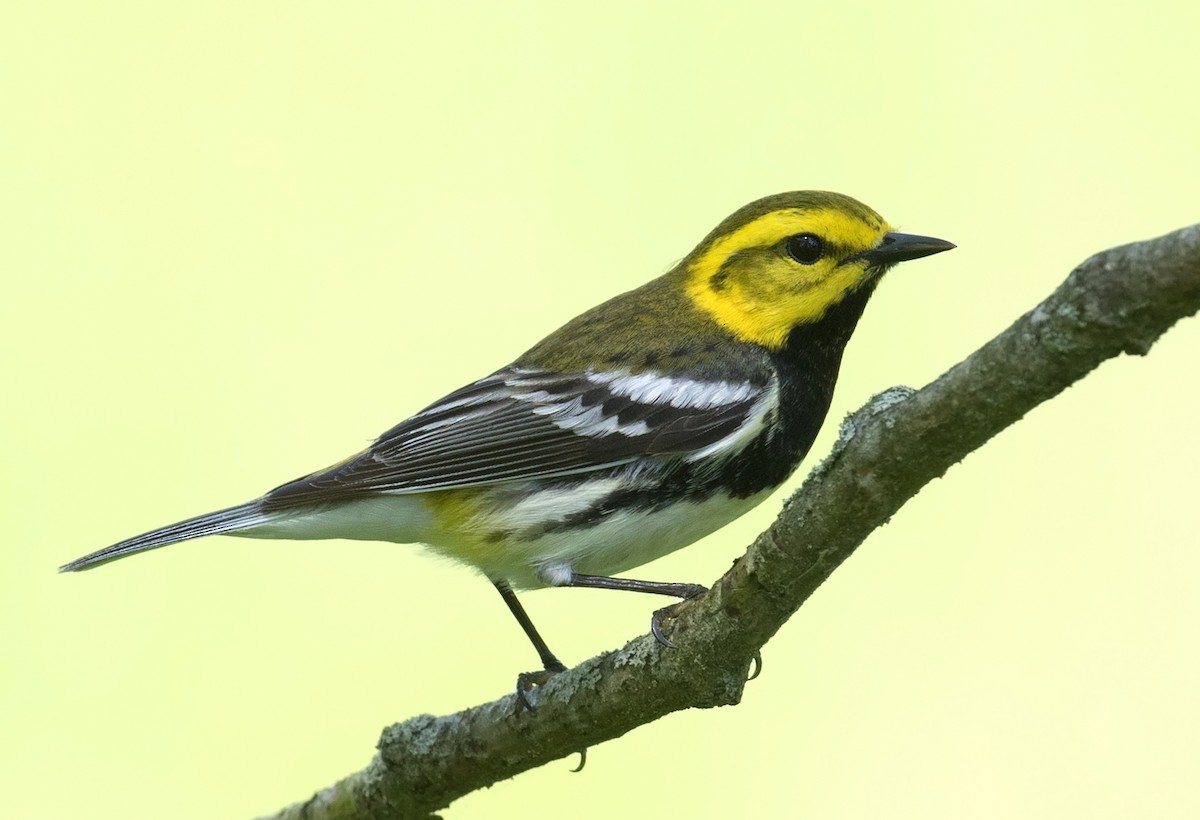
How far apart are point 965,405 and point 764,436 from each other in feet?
7.41

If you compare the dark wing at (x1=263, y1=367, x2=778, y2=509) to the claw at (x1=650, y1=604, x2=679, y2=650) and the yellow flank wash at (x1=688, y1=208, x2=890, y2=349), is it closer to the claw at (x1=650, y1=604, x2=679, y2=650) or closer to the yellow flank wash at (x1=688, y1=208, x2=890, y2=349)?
the yellow flank wash at (x1=688, y1=208, x2=890, y2=349)

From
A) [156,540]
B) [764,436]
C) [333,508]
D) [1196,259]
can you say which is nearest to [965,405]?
[1196,259]

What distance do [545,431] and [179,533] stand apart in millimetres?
1585

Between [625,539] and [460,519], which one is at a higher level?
[460,519]

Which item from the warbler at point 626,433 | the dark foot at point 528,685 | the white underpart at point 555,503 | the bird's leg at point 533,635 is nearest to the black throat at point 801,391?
the warbler at point 626,433

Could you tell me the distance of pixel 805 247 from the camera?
5414 mm

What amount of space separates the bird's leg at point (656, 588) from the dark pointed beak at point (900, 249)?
1.72 metres

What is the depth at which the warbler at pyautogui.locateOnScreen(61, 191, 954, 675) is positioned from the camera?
492cm

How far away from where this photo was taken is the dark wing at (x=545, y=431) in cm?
496

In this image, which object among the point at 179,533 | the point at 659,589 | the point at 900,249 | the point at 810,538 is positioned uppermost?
the point at 179,533

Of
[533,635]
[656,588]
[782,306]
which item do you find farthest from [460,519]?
[782,306]

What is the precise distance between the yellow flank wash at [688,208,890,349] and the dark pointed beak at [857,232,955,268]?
4 cm

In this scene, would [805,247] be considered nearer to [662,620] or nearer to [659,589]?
[659,589]

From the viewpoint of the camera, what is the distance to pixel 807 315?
5.37 metres
